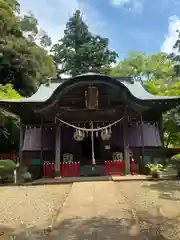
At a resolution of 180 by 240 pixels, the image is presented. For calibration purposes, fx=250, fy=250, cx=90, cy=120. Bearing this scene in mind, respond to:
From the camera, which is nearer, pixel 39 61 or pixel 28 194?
pixel 28 194

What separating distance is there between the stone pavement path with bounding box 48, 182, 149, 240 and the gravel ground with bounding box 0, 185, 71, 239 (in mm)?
308

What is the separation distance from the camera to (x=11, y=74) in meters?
23.1

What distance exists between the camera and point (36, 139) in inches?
551

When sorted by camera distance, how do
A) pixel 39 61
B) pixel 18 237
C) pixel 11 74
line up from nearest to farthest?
1. pixel 18 237
2. pixel 11 74
3. pixel 39 61

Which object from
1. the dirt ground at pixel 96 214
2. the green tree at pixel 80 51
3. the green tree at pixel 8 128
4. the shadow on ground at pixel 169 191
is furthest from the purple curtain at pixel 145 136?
the green tree at pixel 80 51

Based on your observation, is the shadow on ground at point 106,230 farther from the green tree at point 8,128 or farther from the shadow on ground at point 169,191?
the green tree at point 8,128

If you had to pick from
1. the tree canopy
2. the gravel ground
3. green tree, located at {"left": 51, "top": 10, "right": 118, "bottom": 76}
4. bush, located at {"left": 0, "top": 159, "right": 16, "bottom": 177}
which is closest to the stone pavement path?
the gravel ground

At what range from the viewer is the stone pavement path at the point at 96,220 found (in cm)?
380

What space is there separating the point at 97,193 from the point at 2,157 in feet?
40.3

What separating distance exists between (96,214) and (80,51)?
1319 inches

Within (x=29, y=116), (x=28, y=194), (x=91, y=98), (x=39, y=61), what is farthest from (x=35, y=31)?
(x=28, y=194)

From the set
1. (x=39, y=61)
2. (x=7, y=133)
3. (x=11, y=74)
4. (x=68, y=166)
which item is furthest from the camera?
(x=39, y=61)

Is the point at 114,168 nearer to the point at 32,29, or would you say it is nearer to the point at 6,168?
the point at 6,168

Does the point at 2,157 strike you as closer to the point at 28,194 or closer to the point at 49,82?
the point at 49,82
